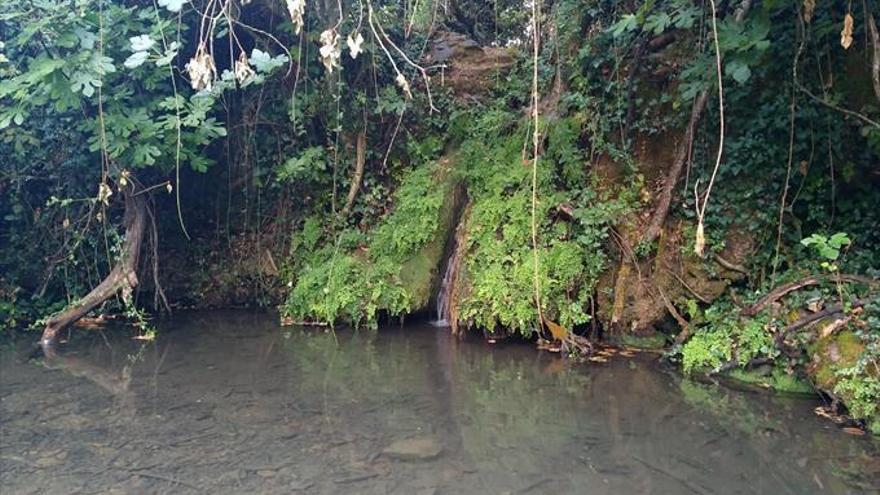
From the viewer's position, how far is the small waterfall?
24.9 feet

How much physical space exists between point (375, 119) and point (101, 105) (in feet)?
10.8

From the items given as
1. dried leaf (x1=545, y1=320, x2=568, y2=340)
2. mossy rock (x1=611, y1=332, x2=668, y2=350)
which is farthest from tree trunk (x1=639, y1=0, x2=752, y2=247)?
dried leaf (x1=545, y1=320, x2=568, y2=340)

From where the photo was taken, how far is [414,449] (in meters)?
4.26

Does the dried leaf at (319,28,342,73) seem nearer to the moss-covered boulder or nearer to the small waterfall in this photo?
the small waterfall

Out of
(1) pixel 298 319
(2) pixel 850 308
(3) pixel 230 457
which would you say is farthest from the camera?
(1) pixel 298 319

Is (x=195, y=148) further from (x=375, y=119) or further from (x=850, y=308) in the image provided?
(x=850, y=308)

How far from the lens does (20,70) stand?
277 inches

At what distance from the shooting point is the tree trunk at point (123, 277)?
7.10 m

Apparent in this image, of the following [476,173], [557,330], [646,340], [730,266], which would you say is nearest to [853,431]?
[730,266]

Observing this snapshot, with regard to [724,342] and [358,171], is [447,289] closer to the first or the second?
[358,171]

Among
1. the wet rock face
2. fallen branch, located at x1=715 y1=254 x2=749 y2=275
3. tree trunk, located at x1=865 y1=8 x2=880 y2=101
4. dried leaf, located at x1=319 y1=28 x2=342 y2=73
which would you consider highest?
the wet rock face

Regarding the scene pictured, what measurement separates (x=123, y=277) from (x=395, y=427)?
4205 mm

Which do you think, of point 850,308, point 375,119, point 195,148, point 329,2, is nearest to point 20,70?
point 195,148

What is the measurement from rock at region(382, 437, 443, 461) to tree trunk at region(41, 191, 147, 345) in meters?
4.11
